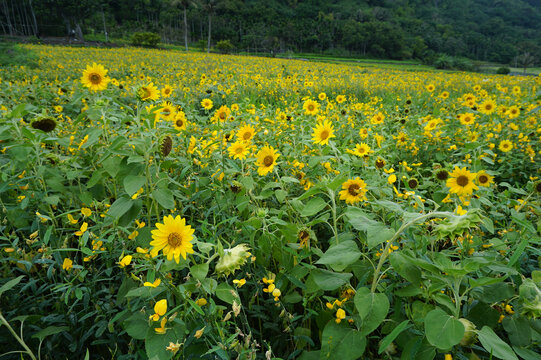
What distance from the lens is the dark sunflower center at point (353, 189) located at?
4.50 ft

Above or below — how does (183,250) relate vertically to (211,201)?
above

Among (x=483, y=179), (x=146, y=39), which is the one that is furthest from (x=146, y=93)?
(x=146, y=39)

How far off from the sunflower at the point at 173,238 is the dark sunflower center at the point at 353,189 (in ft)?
2.69

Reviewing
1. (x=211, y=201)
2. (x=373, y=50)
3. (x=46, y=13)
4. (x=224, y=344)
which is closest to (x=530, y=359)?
(x=224, y=344)

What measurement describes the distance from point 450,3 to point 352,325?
147 metres

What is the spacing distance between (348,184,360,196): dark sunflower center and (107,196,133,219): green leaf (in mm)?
1030

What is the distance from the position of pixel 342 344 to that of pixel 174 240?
0.67 m

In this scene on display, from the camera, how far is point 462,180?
154 centimetres

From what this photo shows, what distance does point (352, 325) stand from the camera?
110 cm

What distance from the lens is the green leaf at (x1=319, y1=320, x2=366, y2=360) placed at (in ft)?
3.08

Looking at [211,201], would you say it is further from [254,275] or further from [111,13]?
[111,13]

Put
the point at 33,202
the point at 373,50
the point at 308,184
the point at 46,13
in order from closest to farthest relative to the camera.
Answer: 1. the point at 33,202
2. the point at 308,184
3. the point at 46,13
4. the point at 373,50

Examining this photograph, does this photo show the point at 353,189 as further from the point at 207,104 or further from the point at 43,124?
the point at 207,104

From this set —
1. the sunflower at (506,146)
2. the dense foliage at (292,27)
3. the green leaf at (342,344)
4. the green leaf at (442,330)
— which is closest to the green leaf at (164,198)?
the green leaf at (342,344)
